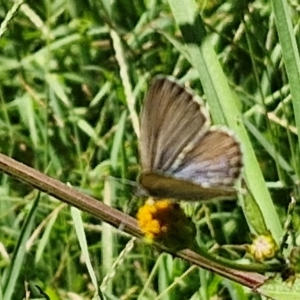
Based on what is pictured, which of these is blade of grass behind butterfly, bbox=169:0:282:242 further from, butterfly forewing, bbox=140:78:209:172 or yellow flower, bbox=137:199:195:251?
yellow flower, bbox=137:199:195:251

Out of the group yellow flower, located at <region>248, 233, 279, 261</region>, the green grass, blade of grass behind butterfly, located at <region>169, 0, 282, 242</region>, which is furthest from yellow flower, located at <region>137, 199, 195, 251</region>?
the green grass

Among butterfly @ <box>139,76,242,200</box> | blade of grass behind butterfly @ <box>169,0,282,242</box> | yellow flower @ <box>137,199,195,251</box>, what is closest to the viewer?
yellow flower @ <box>137,199,195,251</box>

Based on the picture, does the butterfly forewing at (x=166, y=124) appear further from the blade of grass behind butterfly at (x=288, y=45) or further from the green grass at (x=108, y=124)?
the green grass at (x=108, y=124)

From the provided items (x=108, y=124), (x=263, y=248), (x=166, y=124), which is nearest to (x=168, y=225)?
(x=263, y=248)

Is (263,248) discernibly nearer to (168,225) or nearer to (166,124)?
(168,225)

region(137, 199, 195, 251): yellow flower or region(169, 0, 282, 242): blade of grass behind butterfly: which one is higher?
region(169, 0, 282, 242): blade of grass behind butterfly

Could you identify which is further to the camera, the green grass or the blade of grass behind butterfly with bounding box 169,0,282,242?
the green grass
